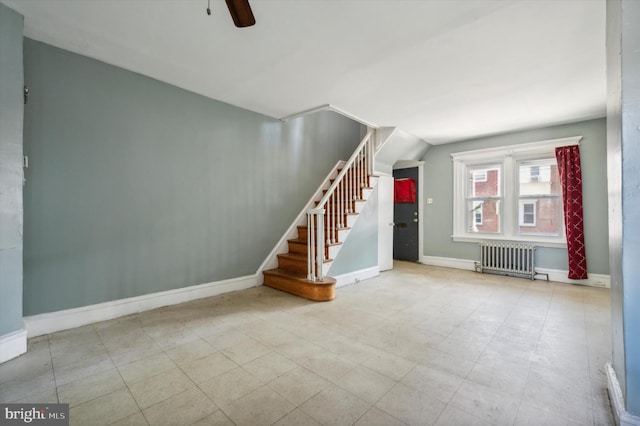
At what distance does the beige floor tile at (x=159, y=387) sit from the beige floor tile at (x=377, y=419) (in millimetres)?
1066

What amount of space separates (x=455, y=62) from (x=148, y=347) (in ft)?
12.2

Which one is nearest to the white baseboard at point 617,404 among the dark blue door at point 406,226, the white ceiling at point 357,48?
the white ceiling at point 357,48

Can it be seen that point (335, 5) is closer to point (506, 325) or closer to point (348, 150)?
point (506, 325)

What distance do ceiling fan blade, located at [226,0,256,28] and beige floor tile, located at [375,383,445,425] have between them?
2325 millimetres

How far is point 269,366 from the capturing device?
74.5 inches

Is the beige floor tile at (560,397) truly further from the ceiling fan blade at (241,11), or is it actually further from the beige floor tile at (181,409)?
the ceiling fan blade at (241,11)

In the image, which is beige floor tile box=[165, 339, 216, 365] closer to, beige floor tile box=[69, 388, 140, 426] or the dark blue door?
beige floor tile box=[69, 388, 140, 426]

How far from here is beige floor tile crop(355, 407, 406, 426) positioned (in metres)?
1.37

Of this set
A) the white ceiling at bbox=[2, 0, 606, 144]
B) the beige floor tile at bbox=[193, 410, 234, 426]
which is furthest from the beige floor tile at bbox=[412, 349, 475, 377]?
the white ceiling at bbox=[2, 0, 606, 144]

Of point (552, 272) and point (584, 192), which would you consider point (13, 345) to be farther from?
point (584, 192)

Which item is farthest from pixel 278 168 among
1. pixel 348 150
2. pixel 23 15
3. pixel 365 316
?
pixel 23 15

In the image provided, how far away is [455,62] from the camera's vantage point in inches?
100

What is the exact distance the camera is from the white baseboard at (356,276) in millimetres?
3984

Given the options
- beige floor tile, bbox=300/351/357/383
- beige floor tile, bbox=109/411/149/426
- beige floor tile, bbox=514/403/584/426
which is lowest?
beige floor tile, bbox=514/403/584/426
